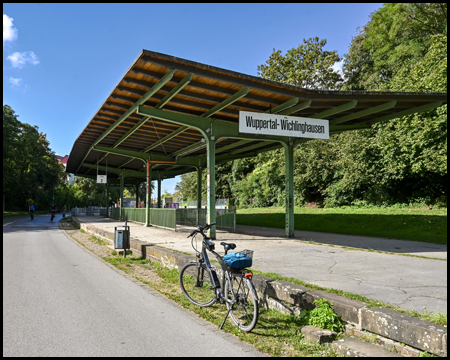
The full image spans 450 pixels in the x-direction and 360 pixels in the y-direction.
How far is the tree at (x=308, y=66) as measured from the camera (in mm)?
32406

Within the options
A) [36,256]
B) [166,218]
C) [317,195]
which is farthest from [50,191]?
[36,256]

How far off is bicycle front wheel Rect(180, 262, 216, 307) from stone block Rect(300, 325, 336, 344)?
190 centimetres

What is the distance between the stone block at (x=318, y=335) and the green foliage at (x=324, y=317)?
0.10 m

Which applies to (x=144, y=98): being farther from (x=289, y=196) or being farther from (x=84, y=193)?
(x=84, y=193)

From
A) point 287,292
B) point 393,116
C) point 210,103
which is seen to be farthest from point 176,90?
point 393,116

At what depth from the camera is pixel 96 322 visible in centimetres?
449

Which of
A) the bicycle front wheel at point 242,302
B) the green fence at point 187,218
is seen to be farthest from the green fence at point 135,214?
the bicycle front wheel at point 242,302

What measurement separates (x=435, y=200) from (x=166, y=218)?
1901cm

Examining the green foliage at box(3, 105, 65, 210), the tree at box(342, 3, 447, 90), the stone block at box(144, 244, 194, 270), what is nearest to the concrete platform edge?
the stone block at box(144, 244, 194, 270)

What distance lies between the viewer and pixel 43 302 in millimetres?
5445

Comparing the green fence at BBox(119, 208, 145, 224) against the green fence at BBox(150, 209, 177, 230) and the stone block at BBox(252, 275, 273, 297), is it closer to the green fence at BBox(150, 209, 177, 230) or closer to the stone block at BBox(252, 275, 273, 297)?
the green fence at BBox(150, 209, 177, 230)

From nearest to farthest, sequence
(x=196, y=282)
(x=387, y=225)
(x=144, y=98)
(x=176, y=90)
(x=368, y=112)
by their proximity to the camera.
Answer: (x=196, y=282)
(x=176, y=90)
(x=144, y=98)
(x=368, y=112)
(x=387, y=225)

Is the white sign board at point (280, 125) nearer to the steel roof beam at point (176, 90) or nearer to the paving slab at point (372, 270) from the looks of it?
the steel roof beam at point (176, 90)

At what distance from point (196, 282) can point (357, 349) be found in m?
2.92
